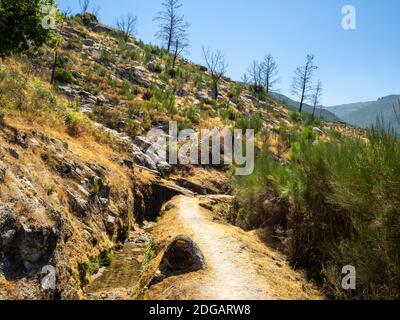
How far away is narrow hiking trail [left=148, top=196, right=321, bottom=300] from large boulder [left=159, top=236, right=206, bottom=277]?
24 centimetres

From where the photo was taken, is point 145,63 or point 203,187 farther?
point 145,63

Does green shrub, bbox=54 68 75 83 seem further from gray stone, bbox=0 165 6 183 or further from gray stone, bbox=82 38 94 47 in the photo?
gray stone, bbox=0 165 6 183

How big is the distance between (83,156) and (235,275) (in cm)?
692

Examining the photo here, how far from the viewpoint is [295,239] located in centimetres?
923

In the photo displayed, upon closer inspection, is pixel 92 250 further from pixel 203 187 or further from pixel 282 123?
pixel 282 123

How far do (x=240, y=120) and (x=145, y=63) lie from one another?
11732mm

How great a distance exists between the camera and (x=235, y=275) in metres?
7.51

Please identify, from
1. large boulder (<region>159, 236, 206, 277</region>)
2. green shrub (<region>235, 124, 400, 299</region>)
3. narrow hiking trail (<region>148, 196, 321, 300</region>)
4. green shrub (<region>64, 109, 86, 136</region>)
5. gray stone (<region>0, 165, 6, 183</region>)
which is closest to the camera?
green shrub (<region>235, 124, 400, 299</region>)

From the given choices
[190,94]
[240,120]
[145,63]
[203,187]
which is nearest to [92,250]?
[203,187]

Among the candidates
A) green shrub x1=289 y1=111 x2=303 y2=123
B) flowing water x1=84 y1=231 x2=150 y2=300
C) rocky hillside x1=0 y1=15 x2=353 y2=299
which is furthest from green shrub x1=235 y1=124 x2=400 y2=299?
green shrub x1=289 y1=111 x2=303 y2=123

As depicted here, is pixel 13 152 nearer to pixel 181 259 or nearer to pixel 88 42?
pixel 181 259

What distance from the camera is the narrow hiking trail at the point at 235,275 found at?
6.60m

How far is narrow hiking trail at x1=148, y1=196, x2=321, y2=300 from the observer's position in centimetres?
660
